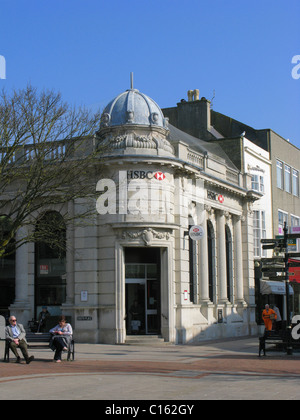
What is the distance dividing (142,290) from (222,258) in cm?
792

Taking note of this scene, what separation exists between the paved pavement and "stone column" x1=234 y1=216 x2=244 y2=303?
41.4 feet

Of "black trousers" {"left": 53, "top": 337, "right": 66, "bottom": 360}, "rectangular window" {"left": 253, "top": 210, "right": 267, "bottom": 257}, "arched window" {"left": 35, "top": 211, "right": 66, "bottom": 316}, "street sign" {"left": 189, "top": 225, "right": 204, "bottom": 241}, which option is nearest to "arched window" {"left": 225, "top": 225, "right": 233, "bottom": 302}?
"rectangular window" {"left": 253, "top": 210, "right": 267, "bottom": 257}

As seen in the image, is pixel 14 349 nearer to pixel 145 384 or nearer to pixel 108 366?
pixel 108 366

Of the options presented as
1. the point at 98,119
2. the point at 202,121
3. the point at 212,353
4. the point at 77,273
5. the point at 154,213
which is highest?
the point at 202,121

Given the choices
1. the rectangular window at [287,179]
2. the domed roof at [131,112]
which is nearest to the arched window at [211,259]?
the domed roof at [131,112]

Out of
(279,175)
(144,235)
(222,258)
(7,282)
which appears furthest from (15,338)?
(279,175)

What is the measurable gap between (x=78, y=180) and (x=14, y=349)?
8335 mm

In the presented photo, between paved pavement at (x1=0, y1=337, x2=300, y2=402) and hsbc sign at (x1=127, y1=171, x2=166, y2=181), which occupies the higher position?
hsbc sign at (x1=127, y1=171, x2=166, y2=181)

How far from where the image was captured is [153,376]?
16219 mm

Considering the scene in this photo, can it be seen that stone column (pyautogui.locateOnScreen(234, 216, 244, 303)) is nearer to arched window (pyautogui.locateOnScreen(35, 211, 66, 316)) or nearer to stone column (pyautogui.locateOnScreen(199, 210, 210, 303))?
stone column (pyautogui.locateOnScreen(199, 210, 210, 303))

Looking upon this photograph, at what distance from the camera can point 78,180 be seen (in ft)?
86.2

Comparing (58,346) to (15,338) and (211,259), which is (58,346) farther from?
(211,259)

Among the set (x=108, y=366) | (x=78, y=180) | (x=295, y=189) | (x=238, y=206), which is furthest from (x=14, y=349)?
(x=295, y=189)

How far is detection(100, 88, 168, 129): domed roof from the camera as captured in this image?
2977 centimetres
